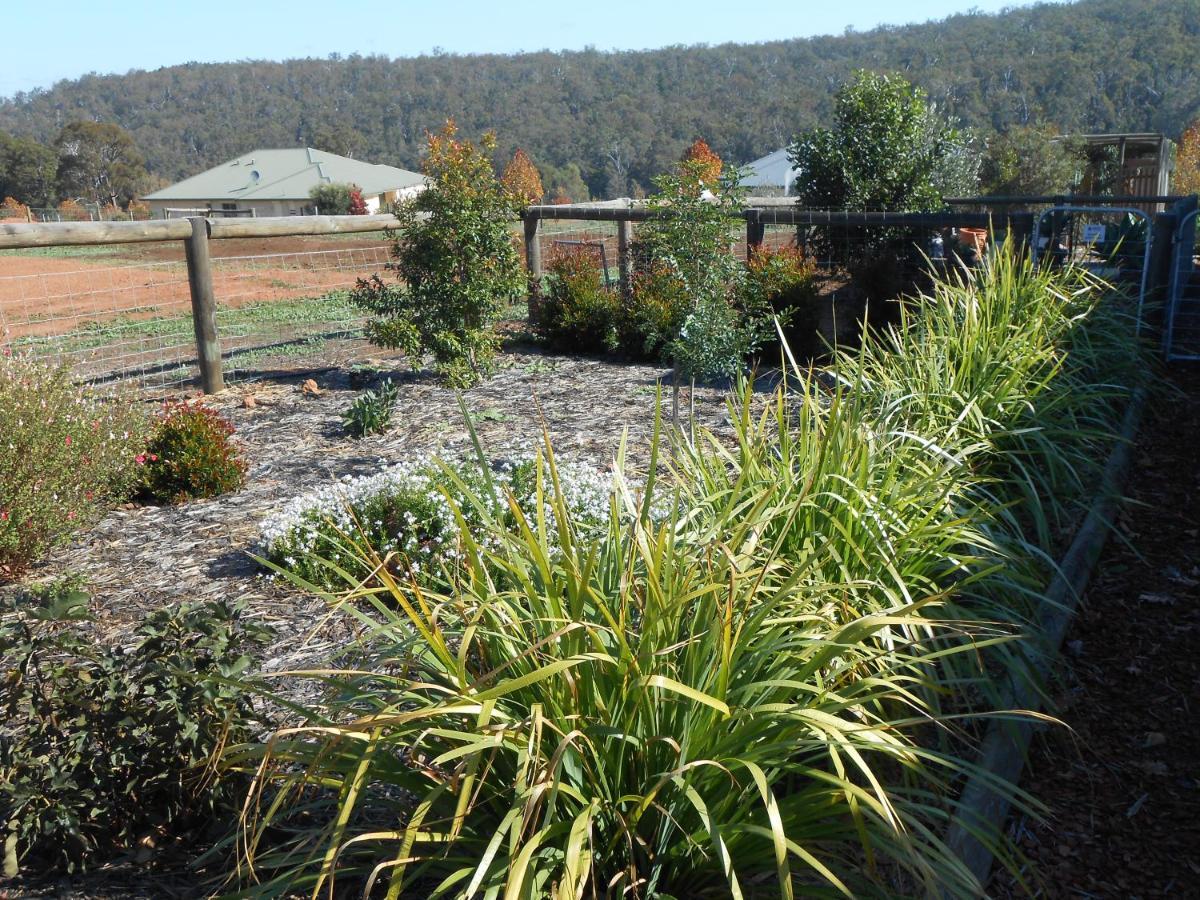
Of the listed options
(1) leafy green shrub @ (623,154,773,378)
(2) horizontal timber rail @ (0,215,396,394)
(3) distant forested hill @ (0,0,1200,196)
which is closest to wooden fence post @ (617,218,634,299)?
(1) leafy green shrub @ (623,154,773,378)

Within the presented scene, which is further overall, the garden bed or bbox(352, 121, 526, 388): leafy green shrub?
bbox(352, 121, 526, 388): leafy green shrub

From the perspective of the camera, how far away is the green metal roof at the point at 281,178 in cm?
6228

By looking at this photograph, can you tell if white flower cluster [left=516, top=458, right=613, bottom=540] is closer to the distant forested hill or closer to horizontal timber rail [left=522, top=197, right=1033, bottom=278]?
horizontal timber rail [left=522, top=197, right=1033, bottom=278]

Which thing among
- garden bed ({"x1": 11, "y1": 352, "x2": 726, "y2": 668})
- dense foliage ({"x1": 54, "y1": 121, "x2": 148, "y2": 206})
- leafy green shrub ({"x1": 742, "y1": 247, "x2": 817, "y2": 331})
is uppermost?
dense foliage ({"x1": 54, "y1": 121, "x2": 148, "y2": 206})

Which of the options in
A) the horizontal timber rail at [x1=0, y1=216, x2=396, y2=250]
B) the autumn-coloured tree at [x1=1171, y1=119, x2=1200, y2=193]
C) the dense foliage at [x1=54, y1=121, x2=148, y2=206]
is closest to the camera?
the horizontal timber rail at [x1=0, y1=216, x2=396, y2=250]

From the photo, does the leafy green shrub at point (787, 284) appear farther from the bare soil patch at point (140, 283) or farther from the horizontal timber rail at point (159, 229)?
the bare soil patch at point (140, 283)

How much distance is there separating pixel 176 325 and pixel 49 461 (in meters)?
9.98

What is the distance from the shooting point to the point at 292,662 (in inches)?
153

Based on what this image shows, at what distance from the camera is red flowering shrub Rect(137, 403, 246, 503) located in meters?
6.08

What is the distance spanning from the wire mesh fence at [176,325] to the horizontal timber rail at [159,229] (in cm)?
27

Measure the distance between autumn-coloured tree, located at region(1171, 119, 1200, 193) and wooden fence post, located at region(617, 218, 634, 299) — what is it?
25751mm

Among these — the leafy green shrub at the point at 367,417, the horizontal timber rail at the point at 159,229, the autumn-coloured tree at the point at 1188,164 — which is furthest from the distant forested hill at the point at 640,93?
the leafy green shrub at the point at 367,417

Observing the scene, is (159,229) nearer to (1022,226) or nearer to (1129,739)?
(1022,226)

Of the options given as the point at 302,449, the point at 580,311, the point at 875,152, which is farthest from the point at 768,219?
the point at 302,449
